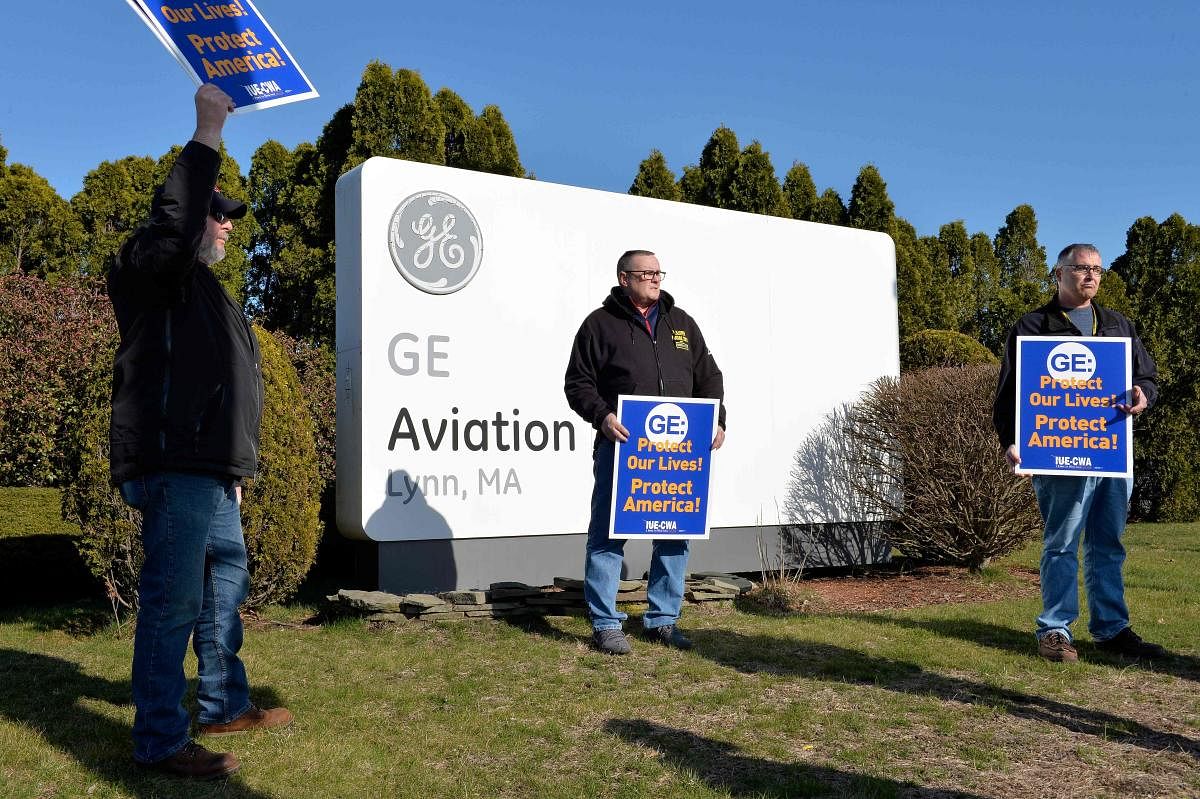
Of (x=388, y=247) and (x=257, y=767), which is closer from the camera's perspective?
(x=257, y=767)

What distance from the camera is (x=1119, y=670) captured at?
175 inches

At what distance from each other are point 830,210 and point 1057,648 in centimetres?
1744

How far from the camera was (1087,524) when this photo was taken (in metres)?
4.89

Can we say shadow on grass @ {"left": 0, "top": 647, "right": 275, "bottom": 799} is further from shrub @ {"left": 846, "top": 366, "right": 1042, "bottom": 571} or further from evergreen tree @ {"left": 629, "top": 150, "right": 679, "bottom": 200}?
evergreen tree @ {"left": 629, "top": 150, "right": 679, "bottom": 200}

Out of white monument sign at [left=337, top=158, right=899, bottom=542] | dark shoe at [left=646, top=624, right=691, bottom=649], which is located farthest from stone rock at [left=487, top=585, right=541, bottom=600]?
dark shoe at [left=646, top=624, right=691, bottom=649]

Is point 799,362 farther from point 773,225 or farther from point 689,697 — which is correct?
point 689,697

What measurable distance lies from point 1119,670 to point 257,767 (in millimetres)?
3690

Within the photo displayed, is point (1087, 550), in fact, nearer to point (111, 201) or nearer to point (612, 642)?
point (612, 642)

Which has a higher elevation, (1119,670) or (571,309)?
(571,309)

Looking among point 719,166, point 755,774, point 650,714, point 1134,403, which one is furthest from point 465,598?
point 719,166

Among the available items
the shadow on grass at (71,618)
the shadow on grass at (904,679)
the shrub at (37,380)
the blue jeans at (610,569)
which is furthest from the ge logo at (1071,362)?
the shrub at (37,380)

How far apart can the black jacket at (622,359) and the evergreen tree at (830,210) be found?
1618 centimetres

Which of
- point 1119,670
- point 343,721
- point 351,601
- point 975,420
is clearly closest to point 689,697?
point 343,721

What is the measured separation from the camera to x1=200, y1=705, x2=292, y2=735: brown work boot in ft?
11.2
